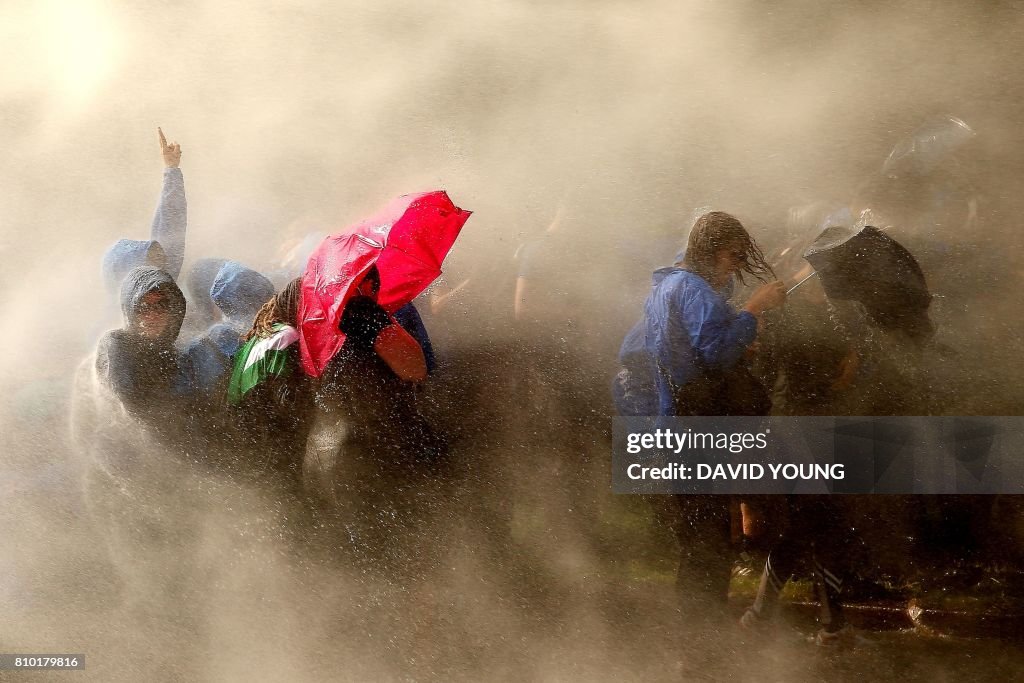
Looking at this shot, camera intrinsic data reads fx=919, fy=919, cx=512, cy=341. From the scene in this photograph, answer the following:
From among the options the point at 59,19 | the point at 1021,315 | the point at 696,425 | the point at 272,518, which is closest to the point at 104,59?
the point at 59,19

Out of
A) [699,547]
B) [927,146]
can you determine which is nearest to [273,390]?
[699,547]

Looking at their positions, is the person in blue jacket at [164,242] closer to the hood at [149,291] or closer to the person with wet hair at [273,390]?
the hood at [149,291]

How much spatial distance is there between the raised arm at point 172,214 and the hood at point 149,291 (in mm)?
46

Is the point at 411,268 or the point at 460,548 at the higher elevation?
the point at 411,268

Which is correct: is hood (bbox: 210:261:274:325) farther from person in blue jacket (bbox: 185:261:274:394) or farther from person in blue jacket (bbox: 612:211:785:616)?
person in blue jacket (bbox: 612:211:785:616)

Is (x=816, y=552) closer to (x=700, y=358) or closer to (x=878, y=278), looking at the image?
(x=700, y=358)

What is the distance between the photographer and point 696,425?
100 inches

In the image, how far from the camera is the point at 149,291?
9.21 ft

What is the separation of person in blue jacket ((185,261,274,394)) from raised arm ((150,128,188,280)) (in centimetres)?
16

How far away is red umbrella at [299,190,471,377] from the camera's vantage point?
2621 millimetres

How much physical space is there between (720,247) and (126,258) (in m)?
1.82

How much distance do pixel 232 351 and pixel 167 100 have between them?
0.87 meters

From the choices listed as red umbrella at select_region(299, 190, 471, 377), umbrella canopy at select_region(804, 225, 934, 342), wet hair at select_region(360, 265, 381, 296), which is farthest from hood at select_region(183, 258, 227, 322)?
umbrella canopy at select_region(804, 225, 934, 342)

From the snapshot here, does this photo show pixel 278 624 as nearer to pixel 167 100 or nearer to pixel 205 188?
pixel 205 188
